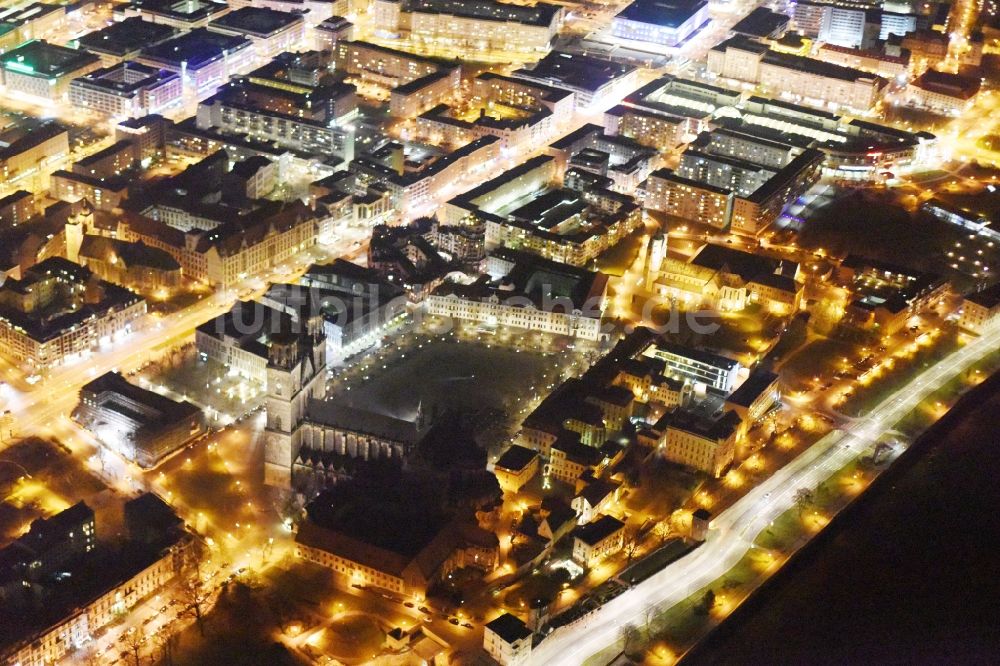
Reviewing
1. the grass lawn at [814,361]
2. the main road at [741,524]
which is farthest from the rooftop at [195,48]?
the main road at [741,524]

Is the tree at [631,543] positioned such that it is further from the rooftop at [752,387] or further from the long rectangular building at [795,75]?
the long rectangular building at [795,75]

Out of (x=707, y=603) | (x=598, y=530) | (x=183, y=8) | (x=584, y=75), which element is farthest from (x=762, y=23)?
(x=707, y=603)

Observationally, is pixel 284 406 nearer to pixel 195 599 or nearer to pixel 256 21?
pixel 195 599

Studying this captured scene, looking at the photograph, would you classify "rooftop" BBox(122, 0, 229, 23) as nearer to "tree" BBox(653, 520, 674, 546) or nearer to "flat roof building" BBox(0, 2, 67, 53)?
"flat roof building" BBox(0, 2, 67, 53)

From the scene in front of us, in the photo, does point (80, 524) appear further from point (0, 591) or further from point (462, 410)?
point (462, 410)

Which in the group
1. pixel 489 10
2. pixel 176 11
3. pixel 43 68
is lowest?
pixel 43 68
